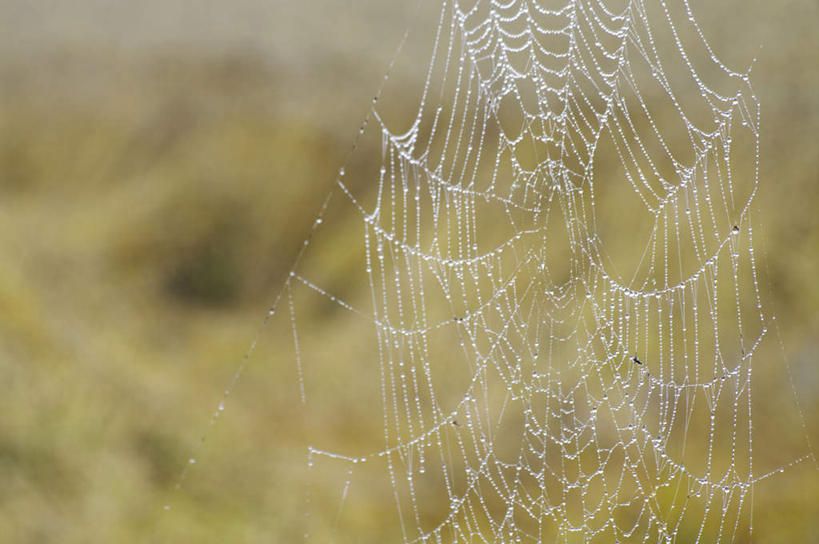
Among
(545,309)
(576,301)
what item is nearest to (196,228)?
(545,309)

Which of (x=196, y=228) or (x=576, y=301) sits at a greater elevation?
(x=576, y=301)

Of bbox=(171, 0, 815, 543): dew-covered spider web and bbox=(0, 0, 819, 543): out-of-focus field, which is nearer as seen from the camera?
bbox=(171, 0, 815, 543): dew-covered spider web

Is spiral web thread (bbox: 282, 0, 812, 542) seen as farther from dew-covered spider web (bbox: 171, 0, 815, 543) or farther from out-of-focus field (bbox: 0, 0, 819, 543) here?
out-of-focus field (bbox: 0, 0, 819, 543)

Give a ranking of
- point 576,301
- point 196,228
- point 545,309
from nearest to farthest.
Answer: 1. point 576,301
2. point 545,309
3. point 196,228

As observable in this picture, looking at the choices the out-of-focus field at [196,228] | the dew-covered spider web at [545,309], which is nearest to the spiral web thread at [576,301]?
the dew-covered spider web at [545,309]

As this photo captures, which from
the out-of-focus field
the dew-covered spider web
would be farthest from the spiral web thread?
the out-of-focus field

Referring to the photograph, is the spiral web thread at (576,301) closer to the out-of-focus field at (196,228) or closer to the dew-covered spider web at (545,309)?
the dew-covered spider web at (545,309)

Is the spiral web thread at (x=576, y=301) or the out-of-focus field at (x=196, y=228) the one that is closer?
the spiral web thread at (x=576, y=301)

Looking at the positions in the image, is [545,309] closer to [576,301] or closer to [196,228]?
[576,301]

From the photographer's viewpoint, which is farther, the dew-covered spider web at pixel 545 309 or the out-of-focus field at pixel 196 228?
the out-of-focus field at pixel 196 228
